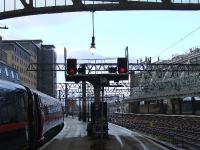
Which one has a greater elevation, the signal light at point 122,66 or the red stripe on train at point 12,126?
the signal light at point 122,66

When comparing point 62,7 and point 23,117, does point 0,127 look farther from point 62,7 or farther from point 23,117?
point 62,7

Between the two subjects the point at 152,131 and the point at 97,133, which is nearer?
the point at 97,133

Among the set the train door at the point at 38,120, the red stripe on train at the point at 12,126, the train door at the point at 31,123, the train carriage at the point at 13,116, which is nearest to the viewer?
the red stripe on train at the point at 12,126

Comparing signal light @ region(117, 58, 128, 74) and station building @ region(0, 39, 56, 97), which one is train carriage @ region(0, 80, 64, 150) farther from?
station building @ region(0, 39, 56, 97)

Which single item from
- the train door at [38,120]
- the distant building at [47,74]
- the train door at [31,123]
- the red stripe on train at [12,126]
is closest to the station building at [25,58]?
the distant building at [47,74]

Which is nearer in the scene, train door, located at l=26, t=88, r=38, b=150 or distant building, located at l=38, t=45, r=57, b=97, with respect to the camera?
train door, located at l=26, t=88, r=38, b=150

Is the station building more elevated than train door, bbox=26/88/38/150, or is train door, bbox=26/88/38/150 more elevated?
the station building

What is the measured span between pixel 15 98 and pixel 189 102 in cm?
6295

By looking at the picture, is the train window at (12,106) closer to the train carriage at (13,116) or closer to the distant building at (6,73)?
the train carriage at (13,116)

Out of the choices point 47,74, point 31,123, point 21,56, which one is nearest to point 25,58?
point 21,56

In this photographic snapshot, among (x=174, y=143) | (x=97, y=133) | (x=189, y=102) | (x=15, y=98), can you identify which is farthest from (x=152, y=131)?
(x=189, y=102)

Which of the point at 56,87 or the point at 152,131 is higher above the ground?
the point at 56,87

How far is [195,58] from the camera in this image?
9775cm

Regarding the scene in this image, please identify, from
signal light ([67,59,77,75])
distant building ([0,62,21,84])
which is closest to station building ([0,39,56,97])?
signal light ([67,59,77,75])
